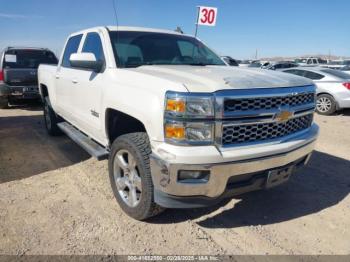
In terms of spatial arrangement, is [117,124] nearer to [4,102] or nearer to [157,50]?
[157,50]

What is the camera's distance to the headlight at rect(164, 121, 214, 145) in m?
2.60

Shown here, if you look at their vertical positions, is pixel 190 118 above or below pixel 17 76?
above

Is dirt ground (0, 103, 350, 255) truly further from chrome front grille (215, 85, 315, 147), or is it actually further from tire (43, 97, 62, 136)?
tire (43, 97, 62, 136)

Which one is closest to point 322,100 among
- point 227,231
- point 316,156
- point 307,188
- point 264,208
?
point 316,156

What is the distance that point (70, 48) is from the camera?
5422mm

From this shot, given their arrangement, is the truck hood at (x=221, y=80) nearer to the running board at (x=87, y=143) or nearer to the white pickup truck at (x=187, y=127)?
the white pickup truck at (x=187, y=127)

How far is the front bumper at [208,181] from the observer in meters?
2.62

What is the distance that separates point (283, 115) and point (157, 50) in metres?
1.92

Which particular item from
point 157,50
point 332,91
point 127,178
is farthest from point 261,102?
point 332,91

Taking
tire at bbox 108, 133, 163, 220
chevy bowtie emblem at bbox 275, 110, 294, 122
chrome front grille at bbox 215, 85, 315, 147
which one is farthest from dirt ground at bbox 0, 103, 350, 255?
chevy bowtie emblem at bbox 275, 110, 294, 122

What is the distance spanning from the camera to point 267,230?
3.21 meters

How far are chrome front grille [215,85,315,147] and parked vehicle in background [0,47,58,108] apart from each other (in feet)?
27.1

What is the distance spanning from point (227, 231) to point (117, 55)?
225 cm

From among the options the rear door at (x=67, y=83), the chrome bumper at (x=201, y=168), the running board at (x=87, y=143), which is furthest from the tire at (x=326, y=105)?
the chrome bumper at (x=201, y=168)
